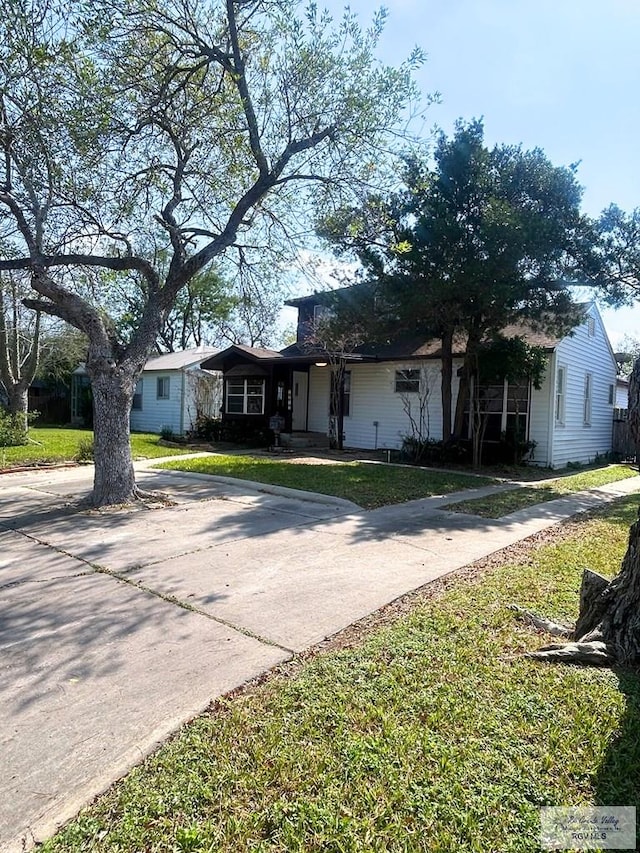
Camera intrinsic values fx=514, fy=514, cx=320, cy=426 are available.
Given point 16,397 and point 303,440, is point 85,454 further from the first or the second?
point 303,440

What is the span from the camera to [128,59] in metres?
7.29

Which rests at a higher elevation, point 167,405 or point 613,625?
point 167,405

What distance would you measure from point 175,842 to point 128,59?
351 inches

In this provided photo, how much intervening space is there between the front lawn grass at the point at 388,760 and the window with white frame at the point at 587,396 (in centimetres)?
1481

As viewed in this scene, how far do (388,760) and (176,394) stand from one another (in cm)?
2155

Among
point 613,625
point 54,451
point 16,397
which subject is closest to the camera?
point 613,625

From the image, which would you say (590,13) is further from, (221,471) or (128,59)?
(221,471)

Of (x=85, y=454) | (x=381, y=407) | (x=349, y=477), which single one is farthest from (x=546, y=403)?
(x=85, y=454)

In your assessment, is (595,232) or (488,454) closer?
(595,232)

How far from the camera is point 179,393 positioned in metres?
22.4

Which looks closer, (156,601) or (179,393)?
(156,601)

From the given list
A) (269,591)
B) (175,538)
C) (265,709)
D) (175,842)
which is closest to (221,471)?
(175,538)

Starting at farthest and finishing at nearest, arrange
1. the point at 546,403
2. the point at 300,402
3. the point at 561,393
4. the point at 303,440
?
1. the point at 300,402
2. the point at 303,440
3. the point at 561,393
4. the point at 546,403

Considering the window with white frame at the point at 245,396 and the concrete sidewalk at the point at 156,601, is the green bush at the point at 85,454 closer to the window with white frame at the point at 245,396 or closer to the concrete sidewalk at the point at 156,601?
the concrete sidewalk at the point at 156,601
